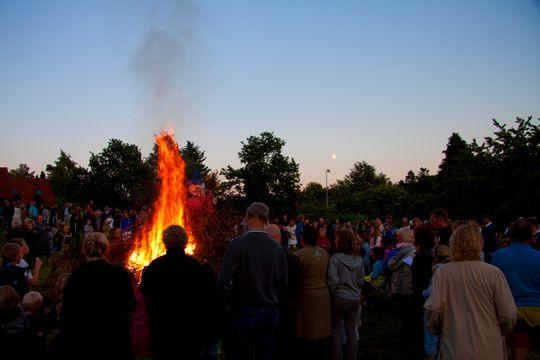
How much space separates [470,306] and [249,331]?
6.76ft

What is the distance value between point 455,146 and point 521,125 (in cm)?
2829

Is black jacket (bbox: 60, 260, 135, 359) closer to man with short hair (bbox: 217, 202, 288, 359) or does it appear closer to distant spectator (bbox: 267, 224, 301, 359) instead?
man with short hair (bbox: 217, 202, 288, 359)

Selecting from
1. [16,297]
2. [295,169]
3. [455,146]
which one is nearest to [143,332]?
[16,297]

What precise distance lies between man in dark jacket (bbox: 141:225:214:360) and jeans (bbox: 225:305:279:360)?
0.36 m

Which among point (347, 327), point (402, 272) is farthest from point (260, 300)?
point (402, 272)

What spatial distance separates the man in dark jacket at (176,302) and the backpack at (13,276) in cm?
243

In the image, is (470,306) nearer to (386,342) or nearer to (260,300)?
(260,300)

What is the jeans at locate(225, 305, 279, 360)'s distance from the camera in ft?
14.7

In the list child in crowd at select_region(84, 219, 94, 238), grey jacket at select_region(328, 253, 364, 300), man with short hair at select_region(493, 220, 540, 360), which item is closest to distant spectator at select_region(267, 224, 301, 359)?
grey jacket at select_region(328, 253, 364, 300)

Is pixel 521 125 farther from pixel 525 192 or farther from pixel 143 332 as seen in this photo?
pixel 143 332

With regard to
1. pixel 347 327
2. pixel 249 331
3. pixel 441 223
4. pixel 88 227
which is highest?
pixel 88 227

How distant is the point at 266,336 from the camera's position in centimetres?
457

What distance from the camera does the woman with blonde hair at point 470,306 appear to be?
3.51 meters

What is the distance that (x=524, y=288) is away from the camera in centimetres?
482
